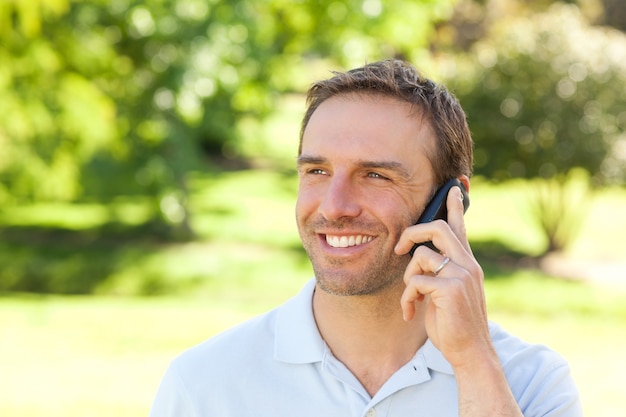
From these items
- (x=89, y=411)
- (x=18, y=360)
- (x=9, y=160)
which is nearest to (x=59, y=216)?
(x=9, y=160)

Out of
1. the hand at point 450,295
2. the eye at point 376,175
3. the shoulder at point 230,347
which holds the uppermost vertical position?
the eye at point 376,175

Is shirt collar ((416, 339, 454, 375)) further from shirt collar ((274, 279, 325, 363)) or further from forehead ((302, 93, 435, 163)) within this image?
forehead ((302, 93, 435, 163))

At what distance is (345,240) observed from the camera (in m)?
2.41

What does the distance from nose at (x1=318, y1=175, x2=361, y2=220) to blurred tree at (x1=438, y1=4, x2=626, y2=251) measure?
14.0 metres

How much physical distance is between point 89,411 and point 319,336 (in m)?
6.17

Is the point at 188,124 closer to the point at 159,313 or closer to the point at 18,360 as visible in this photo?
the point at 159,313

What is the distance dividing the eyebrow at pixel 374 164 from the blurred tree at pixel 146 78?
1235 centimetres

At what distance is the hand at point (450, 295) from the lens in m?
2.22

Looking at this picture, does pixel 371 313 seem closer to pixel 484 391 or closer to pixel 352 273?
pixel 352 273

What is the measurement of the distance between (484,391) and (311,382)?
1.55ft

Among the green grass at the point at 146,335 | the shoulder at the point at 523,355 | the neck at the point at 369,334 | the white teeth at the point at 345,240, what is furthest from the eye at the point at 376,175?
the green grass at the point at 146,335

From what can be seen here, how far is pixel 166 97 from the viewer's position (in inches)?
610

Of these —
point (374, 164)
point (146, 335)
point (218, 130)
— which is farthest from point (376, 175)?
point (218, 130)

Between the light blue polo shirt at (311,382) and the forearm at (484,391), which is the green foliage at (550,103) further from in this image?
the forearm at (484,391)
